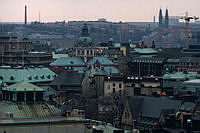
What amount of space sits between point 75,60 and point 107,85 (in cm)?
4525

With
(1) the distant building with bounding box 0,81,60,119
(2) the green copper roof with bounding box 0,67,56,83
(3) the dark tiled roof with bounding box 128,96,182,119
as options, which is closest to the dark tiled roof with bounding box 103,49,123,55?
(2) the green copper roof with bounding box 0,67,56,83

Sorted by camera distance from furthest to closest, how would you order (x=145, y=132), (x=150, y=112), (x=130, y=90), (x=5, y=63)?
(x=5, y=63)
(x=130, y=90)
(x=150, y=112)
(x=145, y=132)

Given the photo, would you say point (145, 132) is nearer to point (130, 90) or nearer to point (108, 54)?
point (130, 90)

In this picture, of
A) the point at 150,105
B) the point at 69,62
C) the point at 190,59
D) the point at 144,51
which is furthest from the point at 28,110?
the point at 144,51

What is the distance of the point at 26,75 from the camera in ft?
386

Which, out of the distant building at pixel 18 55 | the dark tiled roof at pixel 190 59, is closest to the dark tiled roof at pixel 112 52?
the distant building at pixel 18 55

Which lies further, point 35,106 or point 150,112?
point 150,112

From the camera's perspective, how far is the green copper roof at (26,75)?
114125mm

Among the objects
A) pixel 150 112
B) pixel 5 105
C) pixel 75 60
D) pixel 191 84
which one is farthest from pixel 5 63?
pixel 5 105

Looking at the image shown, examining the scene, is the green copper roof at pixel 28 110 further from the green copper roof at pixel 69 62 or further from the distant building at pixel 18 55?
the green copper roof at pixel 69 62

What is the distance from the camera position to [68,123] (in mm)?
49938

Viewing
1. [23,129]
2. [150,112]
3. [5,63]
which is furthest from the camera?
[5,63]

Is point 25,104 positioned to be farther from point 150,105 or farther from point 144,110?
point 150,105

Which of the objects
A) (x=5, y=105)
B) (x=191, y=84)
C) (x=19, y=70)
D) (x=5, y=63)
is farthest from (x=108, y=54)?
(x=5, y=105)
